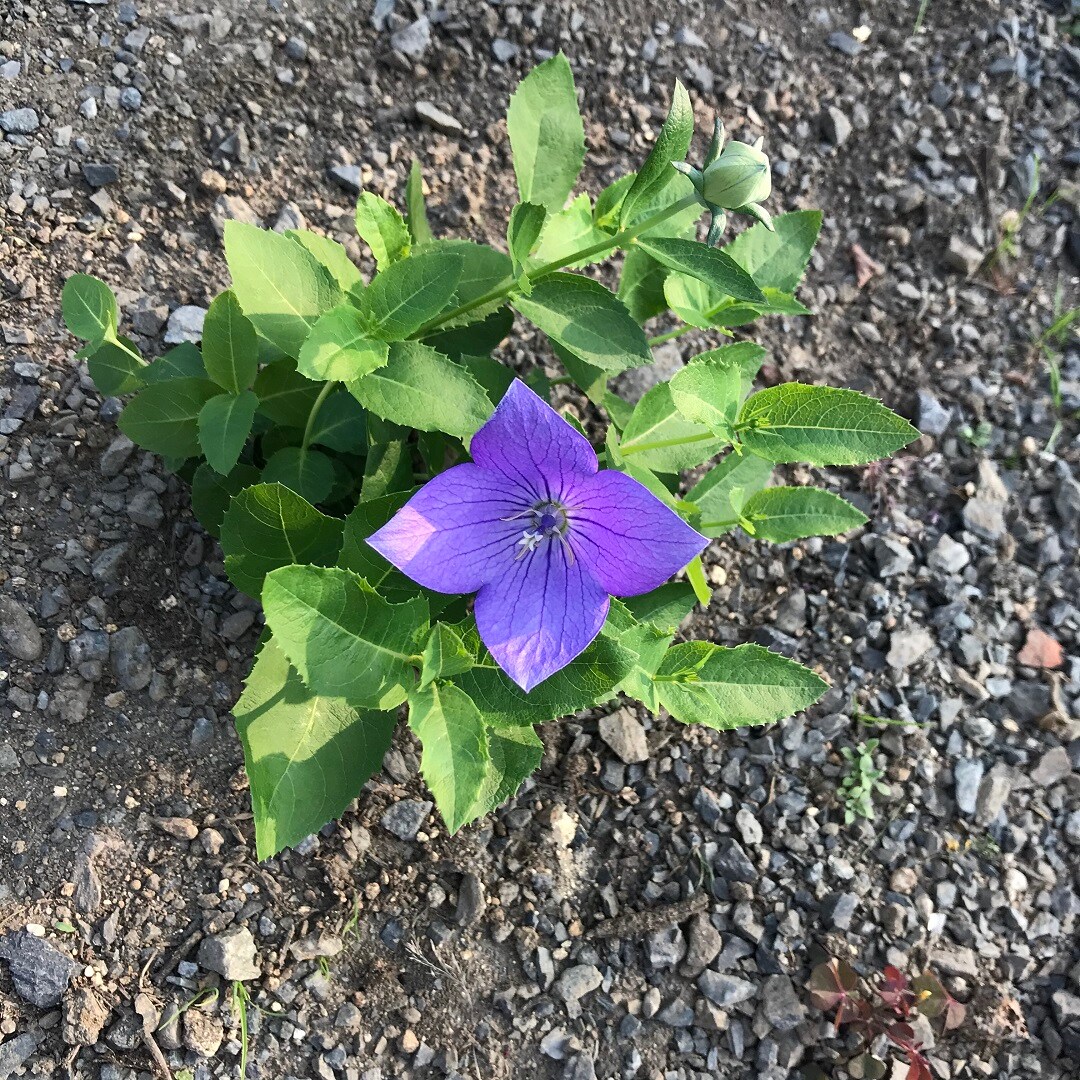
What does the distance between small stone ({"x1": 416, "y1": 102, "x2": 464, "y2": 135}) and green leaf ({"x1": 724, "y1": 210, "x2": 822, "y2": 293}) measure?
1.39m

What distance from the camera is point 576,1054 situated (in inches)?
114

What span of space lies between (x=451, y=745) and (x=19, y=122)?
258cm

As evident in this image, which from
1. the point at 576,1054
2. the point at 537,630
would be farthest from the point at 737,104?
the point at 576,1054

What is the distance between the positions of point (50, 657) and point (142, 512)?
0.48m

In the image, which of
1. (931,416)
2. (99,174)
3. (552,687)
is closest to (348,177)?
(99,174)

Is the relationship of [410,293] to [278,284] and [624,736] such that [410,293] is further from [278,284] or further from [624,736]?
[624,736]

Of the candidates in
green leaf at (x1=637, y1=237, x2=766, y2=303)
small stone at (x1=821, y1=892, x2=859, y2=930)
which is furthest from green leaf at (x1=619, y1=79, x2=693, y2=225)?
small stone at (x1=821, y1=892, x2=859, y2=930)

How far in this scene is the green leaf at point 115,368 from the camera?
8.70 ft

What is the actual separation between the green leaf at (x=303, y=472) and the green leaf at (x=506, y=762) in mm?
802

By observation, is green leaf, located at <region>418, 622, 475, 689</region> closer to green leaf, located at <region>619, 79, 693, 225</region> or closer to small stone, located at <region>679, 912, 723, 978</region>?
green leaf, located at <region>619, 79, 693, 225</region>

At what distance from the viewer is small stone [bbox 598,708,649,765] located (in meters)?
3.15

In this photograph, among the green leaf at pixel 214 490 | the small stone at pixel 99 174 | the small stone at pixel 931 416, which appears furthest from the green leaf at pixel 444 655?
the small stone at pixel 931 416

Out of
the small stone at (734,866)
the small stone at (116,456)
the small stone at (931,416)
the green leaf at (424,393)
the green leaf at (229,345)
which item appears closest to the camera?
the green leaf at (424,393)

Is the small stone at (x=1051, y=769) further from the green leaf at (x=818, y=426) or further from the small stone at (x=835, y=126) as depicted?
the small stone at (x=835, y=126)
